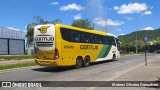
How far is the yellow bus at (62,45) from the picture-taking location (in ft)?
65.5

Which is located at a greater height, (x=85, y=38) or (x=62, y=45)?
(x=85, y=38)

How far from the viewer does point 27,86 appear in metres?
13.2

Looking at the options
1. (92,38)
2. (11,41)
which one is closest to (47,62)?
(92,38)

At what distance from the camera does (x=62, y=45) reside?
2028 centimetres

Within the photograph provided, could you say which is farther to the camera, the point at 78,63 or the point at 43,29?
the point at 78,63

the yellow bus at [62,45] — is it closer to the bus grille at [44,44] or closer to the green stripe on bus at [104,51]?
the bus grille at [44,44]

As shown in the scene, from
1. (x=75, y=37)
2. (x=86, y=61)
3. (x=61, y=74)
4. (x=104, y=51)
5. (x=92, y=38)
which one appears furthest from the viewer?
(x=104, y=51)

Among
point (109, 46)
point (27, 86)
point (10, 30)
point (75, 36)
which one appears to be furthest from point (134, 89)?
point (10, 30)

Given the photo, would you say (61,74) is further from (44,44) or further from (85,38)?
(85,38)

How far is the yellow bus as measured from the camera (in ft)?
65.5

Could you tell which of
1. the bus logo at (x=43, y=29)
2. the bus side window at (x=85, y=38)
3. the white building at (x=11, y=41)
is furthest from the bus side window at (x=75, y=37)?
the white building at (x=11, y=41)

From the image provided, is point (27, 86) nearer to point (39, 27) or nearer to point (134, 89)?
point (134, 89)

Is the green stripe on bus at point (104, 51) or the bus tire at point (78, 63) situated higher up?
the green stripe on bus at point (104, 51)

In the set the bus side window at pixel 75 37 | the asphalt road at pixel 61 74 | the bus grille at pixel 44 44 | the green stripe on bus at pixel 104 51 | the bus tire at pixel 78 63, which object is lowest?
the asphalt road at pixel 61 74
